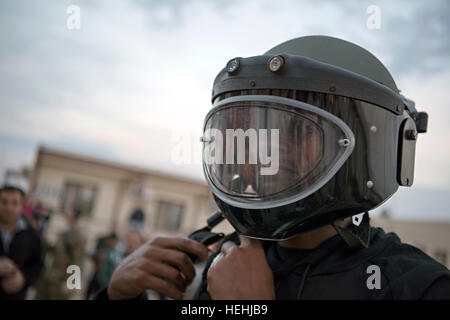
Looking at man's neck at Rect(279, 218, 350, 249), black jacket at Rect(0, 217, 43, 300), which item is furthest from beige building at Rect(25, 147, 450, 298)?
man's neck at Rect(279, 218, 350, 249)

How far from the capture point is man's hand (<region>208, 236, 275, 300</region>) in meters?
1.13

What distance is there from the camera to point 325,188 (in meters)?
1.22

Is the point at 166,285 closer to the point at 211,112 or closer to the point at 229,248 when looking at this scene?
the point at 229,248

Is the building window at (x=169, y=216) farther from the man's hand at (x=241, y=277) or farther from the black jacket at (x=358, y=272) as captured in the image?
the man's hand at (x=241, y=277)

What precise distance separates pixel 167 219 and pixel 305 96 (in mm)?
14476

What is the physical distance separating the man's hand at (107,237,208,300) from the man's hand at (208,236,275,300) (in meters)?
0.29

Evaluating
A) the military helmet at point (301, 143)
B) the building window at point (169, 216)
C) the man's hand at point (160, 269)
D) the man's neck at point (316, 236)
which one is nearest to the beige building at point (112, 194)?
the building window at point (169, 216)

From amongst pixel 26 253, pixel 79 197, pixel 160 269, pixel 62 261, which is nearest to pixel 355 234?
pixel 160 269

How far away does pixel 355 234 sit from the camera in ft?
4.08

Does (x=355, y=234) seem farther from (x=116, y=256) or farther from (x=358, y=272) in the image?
(x=116, y=256)

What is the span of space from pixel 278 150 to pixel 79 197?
14.1m

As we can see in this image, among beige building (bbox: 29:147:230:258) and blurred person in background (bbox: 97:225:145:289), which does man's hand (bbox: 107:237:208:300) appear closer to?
blurred person in background (bbox: 97:225:145:289)
